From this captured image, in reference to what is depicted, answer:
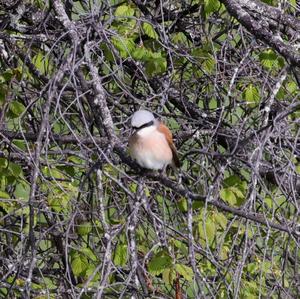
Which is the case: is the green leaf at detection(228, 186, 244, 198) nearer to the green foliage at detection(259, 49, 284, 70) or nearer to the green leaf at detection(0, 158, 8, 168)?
the green foliage at detection(259, 49, 284, 70)

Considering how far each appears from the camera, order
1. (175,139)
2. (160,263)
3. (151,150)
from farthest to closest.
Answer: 1. (175,139)
2. (151,150)
3. (160,263)

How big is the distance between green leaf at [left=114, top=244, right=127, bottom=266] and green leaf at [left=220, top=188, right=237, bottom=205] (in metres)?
0.52

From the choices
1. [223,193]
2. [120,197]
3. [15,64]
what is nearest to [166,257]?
[223,193]

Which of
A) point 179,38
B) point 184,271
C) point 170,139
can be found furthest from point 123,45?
point 179,38

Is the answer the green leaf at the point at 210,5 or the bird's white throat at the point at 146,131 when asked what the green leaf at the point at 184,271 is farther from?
the green leaf at the point at 210,5

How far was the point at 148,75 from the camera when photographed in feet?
14.0

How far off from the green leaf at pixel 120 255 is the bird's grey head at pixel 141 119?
55 centimetres

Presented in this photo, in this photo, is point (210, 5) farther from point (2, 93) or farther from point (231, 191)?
point (2, 93)

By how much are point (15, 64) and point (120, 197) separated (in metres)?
0.91

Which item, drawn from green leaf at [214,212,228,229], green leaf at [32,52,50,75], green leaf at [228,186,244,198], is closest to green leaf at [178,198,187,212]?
green leaf at [214,212,228,229]

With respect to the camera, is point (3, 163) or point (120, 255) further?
point (3, 163)

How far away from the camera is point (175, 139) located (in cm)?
447

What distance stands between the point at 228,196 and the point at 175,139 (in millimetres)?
706

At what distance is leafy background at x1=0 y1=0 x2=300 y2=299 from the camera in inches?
133
